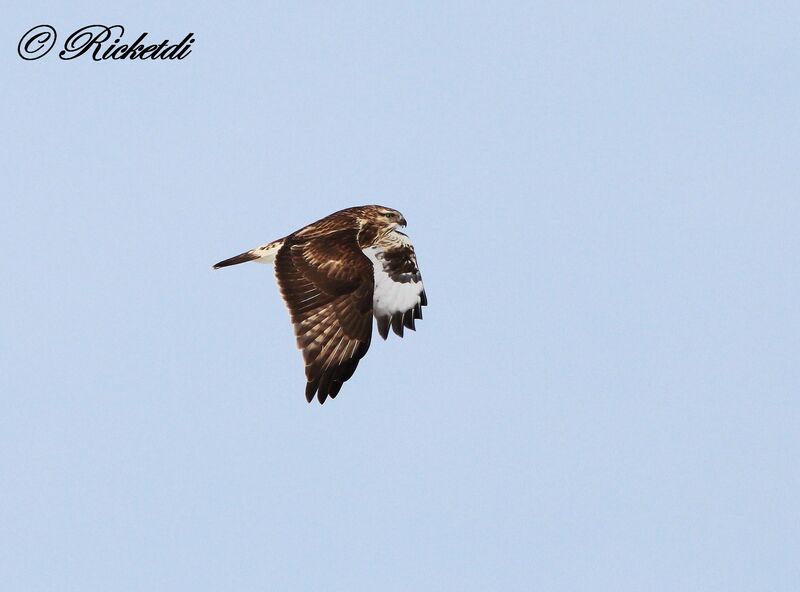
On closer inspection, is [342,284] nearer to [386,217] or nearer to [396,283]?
[386,217]

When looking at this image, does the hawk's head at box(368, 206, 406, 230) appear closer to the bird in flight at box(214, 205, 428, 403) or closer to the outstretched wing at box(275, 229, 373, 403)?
the bird in flight at box(214, 205, 428, 403)

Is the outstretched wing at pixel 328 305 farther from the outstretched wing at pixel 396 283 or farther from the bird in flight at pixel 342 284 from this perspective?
the outstretched wing at pixel 396 283

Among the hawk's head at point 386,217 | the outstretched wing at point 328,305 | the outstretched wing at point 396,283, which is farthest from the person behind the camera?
the outstretched wing at point 396,283

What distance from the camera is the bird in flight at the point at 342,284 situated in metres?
21.7

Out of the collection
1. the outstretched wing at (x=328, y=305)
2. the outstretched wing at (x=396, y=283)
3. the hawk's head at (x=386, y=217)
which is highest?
the hawk's head at (x=386, y=217)

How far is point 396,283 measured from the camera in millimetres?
25469

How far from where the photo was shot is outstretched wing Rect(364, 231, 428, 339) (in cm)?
2523

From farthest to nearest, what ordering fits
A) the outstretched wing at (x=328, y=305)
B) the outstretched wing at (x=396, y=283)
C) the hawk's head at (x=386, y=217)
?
the outstretched wing at (x=396, y=283)
the hawk's head at (x=386, y=217)
the outstretched wing at (x=328, y=305)

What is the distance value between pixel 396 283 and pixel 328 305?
11.6 ft

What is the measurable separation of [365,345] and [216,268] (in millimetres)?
3607

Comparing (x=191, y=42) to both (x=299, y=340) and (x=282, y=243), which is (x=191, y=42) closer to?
(x=282, y=243)

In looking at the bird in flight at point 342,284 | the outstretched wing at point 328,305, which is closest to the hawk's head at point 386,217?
the bird in flight at point 342,284

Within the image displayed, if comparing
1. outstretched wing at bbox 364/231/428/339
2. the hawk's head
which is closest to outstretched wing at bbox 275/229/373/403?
the hawk's head

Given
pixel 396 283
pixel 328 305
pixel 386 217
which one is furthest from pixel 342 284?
pixel 396 283
